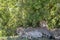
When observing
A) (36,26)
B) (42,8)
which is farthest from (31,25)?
(42,8)

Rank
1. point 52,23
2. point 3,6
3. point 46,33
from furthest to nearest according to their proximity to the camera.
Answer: point 3,6
point 52,23
point 46,33

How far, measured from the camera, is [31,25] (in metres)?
19.2

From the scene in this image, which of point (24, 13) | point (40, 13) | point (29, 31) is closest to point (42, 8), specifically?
point (40, 13)

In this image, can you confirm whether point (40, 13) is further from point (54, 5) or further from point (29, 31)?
point (29, 31)

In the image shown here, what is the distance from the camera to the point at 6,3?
69.5 feet

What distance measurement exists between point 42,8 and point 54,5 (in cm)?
124

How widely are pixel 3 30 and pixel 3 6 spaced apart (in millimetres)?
2995

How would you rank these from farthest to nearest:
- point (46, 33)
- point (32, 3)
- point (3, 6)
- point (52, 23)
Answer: point (3, 6), point (32, 3), point (52, 23), point (46, 33)

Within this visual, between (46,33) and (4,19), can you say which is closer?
(46,33)

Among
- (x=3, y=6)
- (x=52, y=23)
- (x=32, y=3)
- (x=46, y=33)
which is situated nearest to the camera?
(x=46, y=33)

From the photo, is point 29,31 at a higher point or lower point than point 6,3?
lower

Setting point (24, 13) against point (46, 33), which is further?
point (24, 13)

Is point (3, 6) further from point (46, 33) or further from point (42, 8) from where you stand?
point (46, 33)

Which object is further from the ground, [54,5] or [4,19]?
[54,5]
